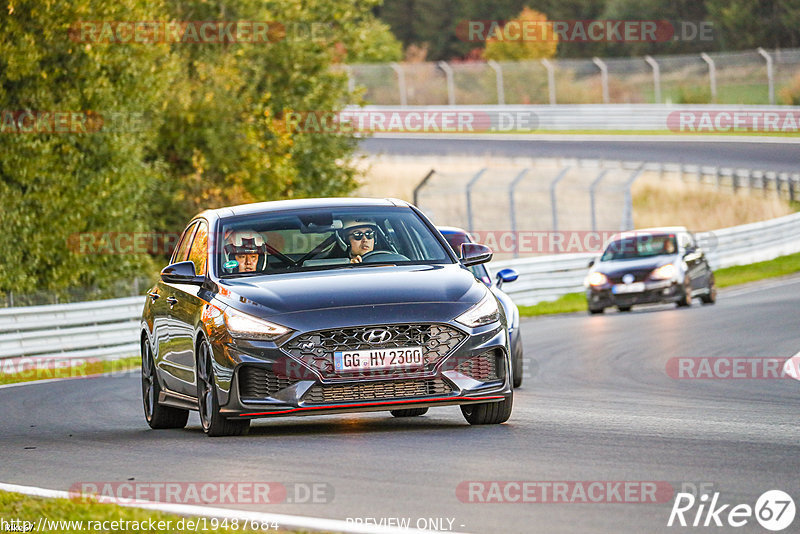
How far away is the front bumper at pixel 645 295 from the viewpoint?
2533 centimetres

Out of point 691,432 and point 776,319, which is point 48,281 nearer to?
point 776,319

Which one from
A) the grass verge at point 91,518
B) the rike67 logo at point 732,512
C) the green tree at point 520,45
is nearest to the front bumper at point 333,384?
the grass verge at point 91,518

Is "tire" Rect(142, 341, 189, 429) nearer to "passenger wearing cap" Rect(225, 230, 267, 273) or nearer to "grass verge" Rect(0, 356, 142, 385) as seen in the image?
"passenger wearing cap" Rect(225, 230, 267, 273)

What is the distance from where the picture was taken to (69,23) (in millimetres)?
26484

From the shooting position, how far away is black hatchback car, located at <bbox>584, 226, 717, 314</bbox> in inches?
998

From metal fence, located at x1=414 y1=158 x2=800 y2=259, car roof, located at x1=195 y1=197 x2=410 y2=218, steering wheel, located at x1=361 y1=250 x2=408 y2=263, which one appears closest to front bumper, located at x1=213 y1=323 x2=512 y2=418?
steering wheel, located at x1=361 y1=250 x2=408 y2=263

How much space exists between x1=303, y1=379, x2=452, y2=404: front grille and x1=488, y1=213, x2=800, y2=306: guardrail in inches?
708

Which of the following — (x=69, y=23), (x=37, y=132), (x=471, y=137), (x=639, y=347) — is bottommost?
(x=471, y=137)

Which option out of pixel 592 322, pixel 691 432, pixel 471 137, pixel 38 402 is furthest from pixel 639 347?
pixel 471 137

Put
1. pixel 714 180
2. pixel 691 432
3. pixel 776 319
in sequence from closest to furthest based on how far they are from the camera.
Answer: pixel 691 432 → pixel 776 319 → pixel 714 180

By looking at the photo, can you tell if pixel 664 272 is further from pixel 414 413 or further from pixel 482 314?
pixel 482 314

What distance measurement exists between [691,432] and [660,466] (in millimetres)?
1642

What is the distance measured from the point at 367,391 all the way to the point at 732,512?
3170 millimetres

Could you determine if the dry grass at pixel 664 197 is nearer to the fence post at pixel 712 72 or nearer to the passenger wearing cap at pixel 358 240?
the fence post at pixel 712 72
